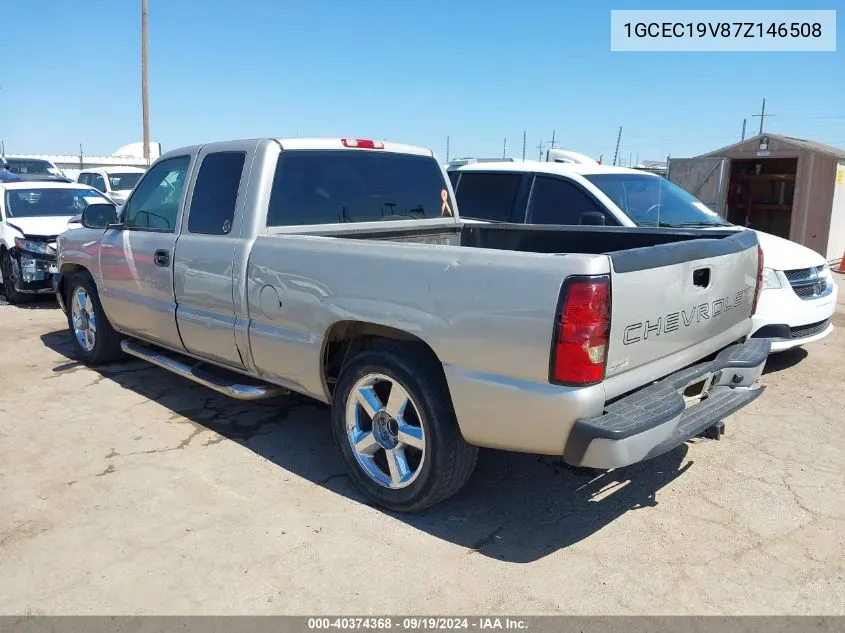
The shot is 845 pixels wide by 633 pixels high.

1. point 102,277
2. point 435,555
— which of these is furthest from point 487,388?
point 102,277

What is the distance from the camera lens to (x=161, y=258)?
16.2ft

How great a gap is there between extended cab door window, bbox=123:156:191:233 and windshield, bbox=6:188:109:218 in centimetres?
542

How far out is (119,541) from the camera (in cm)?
340

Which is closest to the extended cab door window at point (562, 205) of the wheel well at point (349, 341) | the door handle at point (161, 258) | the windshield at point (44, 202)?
the wheel well at point (349, 341)

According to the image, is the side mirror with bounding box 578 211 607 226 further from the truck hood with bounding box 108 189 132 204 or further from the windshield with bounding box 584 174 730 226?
the truck hood with bounding box 108 189 132 204

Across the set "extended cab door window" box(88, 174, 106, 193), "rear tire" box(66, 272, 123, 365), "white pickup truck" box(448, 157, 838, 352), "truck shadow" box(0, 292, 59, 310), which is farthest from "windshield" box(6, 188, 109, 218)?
"extended cab door window" box(88, 174, 106, 193)

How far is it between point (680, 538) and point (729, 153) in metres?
11.8

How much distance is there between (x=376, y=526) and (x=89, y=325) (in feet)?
13.3

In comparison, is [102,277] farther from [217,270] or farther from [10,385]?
[217,270]

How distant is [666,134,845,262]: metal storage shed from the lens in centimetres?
1263

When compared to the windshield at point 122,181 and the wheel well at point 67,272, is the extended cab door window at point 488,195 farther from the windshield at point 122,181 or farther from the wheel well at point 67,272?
the windshield at point 122,181

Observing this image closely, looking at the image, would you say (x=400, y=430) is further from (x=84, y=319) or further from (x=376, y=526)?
(x=84, y=319)

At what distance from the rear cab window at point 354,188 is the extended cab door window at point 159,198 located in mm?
1021
